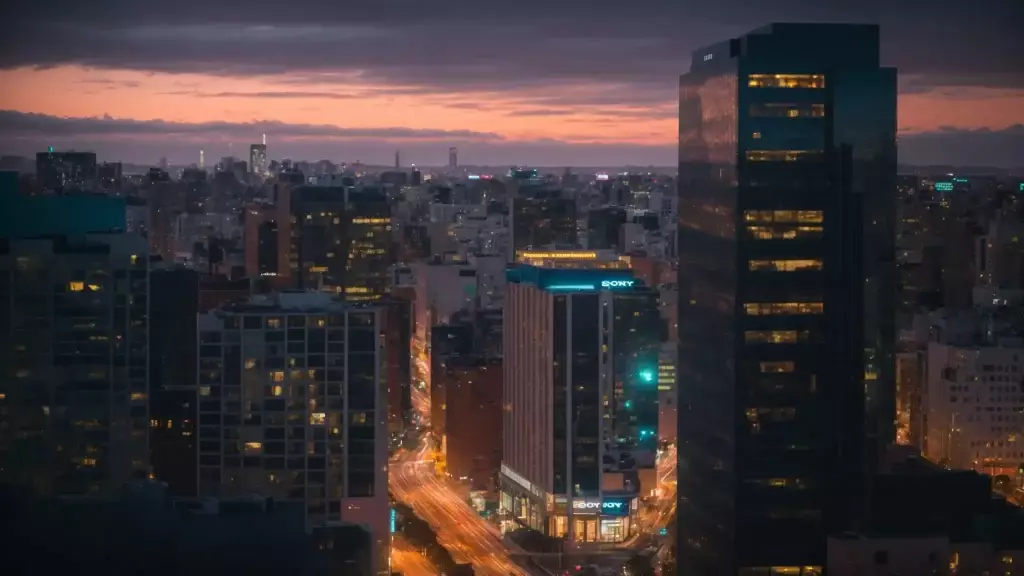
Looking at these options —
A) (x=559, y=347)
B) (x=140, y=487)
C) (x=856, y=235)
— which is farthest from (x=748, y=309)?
(x=559, y=347)

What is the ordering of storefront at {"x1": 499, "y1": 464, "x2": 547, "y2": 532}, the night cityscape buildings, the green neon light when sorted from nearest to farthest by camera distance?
1. the night cityscape buildings
2. storefront at {"x1": 499, "y1": 464, "x2": 547, "y2": 532}
3. the green neon light

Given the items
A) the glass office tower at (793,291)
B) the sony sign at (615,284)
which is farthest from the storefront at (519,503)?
the glass office tower at (793,291)

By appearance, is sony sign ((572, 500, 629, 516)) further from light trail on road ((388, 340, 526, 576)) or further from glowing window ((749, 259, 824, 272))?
glowing window ((749, 259, 824, 272))

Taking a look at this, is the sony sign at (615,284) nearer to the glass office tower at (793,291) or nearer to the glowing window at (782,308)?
the glass office tower at (793,291)

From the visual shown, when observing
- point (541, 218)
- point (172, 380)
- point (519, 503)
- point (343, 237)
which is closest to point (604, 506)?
point (519, 503)

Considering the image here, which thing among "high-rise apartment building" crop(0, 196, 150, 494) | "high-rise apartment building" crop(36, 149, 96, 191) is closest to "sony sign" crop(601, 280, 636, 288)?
"high-rise apartment building" crop(0, 196, 150, 494)

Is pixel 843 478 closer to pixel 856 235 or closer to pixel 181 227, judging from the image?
pixel 856 235

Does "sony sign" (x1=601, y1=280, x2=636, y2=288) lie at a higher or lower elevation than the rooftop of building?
lower
